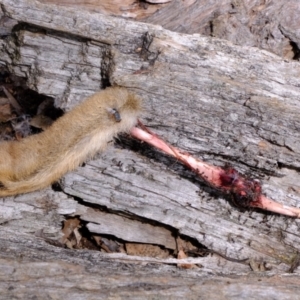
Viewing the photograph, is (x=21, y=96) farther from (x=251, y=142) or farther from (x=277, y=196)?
(x=277, y=196)

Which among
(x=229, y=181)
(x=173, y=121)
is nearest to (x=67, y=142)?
(x=173, y=121)

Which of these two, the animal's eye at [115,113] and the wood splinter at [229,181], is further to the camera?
the wood splinter at [229,181]

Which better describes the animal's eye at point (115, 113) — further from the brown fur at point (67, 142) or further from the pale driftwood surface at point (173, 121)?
the pale driftwood surface at point (173, 121)

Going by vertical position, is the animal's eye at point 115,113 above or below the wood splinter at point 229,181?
above

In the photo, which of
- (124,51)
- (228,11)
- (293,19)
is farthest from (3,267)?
(293,19)

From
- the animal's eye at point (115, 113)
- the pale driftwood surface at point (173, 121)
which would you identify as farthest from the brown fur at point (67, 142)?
the pale driftwood surface at point (173, 121)

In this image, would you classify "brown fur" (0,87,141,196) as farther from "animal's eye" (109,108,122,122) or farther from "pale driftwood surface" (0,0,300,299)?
"pale driftwood surface" (0,0,300,299)

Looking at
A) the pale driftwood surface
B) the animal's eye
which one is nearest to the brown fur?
the animal's eye
